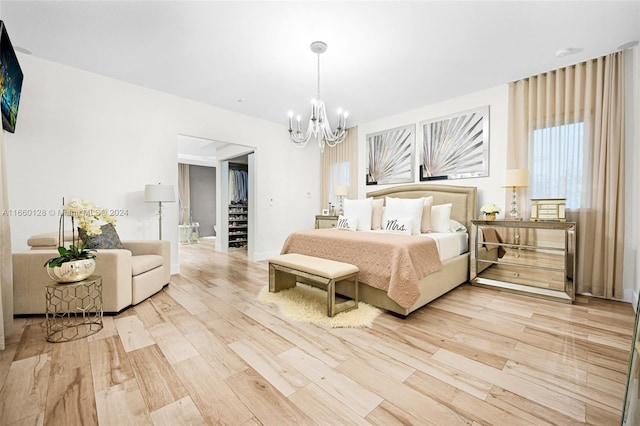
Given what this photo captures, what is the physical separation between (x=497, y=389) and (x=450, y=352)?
15.0 inches

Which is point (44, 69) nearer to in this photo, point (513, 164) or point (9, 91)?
point (9, 91)

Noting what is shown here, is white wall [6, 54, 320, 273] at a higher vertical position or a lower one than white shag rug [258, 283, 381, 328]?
higher

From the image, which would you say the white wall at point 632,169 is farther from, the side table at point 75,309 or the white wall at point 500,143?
the side table at point 75,309

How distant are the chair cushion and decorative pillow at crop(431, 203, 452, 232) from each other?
142 inches

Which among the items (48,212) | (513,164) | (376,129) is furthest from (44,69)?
(513,164)

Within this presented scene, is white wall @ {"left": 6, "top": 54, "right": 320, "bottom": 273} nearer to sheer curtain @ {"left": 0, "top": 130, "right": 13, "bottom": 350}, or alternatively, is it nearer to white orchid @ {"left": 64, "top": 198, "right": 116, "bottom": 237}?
sheer curtain @ {"left": 0, "top": 130, "right": 13, "bottom": 350}

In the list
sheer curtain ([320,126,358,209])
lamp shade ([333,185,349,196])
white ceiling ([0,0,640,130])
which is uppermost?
white ceiling ([0,0,640,130])

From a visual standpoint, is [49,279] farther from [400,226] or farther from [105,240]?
[400,226]

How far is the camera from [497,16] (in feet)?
7.53

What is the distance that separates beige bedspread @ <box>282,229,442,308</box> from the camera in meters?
2.38

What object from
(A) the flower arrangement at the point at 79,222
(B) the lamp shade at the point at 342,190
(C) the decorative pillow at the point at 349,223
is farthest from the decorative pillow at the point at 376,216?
(A) the flower arrangement at the point at 79,222

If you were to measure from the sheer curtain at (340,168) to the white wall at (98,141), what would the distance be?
1765 millimetres

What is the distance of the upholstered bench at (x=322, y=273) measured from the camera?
7.88ft

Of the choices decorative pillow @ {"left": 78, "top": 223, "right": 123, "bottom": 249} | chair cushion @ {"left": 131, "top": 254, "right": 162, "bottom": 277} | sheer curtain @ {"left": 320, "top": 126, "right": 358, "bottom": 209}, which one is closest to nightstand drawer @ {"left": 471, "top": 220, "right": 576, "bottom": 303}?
sheer curtain @ {"left": 320, "top": 126, "right": 358, "bottom": 209}
